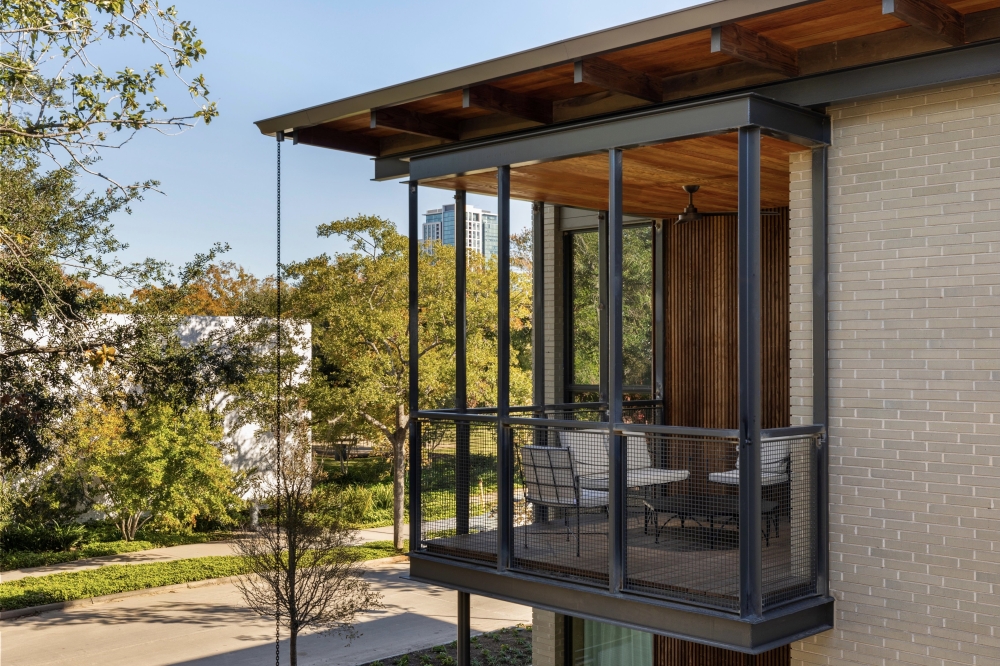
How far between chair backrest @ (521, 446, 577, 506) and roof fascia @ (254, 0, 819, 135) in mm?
2725

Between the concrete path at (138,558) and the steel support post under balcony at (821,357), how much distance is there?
45.5ft

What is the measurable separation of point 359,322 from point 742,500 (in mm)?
17318

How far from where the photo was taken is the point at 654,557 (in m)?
6.50

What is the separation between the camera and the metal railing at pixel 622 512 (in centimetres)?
578

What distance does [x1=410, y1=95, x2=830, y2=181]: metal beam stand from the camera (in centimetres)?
542

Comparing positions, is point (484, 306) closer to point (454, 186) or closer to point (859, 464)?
point (454, 186)

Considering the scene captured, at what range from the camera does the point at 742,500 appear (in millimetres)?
5223

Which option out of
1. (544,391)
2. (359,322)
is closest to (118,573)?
(359,322)

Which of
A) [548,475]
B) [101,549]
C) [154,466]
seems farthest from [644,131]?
[101,549]

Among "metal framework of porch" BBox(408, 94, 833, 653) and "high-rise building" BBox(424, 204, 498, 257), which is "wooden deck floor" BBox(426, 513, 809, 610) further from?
"high-rise building" BBox(424, 204, 498, 257)

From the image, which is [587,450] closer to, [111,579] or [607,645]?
[607,645]

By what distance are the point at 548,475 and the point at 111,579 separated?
13917 mm

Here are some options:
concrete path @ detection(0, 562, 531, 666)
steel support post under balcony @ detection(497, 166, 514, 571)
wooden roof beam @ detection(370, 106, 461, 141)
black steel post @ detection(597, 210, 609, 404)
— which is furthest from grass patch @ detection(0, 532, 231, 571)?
steel support post under balcony @ detection(497, 166, 514, 571)

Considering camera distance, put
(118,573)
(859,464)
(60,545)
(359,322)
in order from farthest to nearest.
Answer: (359,322) < (60,545) < (118,573) < (859,464)
